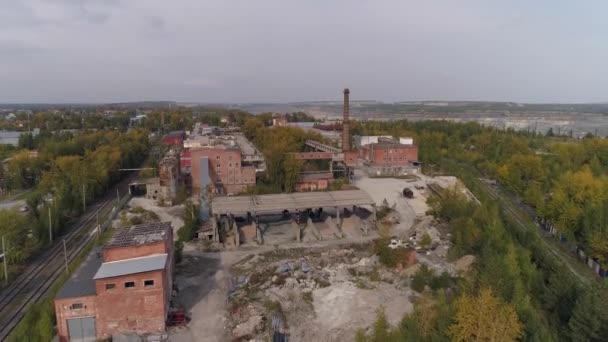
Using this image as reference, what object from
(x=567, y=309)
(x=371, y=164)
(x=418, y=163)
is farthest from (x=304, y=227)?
(x=418, y=163)

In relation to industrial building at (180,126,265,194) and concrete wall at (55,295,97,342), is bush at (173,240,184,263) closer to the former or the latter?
concrete wall at (55,295,97,342)

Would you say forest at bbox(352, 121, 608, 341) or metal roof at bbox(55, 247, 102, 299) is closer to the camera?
forest at bbox(352, 121, 608, 341)

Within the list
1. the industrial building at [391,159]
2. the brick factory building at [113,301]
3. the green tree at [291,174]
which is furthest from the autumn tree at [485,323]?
the industrial building at [391,159]

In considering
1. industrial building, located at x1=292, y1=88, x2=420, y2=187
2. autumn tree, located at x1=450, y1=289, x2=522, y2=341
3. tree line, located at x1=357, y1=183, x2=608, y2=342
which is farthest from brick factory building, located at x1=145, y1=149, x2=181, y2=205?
autumn tree, located at x1=450, y1=289, x2=522, y2=341

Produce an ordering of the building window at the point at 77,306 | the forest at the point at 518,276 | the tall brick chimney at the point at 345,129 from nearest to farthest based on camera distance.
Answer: the forest at the point at 518,276 → the building window at the point at 77,306 → the tall brick chimney at the point at 345,129

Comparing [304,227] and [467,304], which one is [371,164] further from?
[467,304]

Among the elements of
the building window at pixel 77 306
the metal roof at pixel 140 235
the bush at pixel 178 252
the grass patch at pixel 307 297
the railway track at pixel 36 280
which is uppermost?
the metal roof at pixel 140 235

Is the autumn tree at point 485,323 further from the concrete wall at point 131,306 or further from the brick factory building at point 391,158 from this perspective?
the brick factory building at point 391,158
